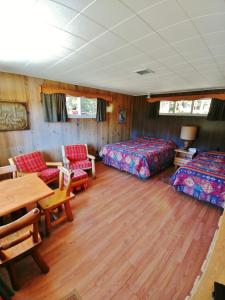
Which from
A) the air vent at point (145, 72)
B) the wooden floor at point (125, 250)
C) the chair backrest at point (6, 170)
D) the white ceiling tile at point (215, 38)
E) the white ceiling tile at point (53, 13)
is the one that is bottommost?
the wooden floor at point (125, 250)

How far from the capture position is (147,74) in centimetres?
268

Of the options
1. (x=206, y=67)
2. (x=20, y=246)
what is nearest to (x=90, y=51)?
(x=206, y=67)

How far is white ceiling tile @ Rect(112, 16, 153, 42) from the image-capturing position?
121cm

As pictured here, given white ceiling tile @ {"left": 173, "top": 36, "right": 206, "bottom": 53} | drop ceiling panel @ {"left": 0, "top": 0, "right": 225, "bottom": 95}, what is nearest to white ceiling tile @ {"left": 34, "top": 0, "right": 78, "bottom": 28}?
drop ceiling panel @ {"left": 0, "top": 0, "right": 225, "bottom": 95}

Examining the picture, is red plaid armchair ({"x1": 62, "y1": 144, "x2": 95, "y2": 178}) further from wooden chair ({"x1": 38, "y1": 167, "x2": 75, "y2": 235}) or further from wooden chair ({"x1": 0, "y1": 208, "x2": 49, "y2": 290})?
wooden chair ({"x1": 0, "y1": 208, "x2": 49, "y2": 290})

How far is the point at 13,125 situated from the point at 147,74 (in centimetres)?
286

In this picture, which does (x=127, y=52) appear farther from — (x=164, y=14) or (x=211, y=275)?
(x=211, y=275)

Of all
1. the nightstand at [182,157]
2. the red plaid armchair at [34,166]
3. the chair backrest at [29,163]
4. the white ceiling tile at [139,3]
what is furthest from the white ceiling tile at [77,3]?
the nightstand at [182,157]

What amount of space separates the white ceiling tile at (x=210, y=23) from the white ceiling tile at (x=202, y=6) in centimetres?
6

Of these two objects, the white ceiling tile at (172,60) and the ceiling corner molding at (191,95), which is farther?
the ceiling corner molding at (191,95)

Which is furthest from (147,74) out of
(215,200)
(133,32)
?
(215,200)

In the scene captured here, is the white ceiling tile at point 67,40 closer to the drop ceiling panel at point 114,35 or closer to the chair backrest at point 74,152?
the drop ceiling panel at point 114,35

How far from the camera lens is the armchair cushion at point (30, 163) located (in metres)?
2.73

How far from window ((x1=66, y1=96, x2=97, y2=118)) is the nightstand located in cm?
287
